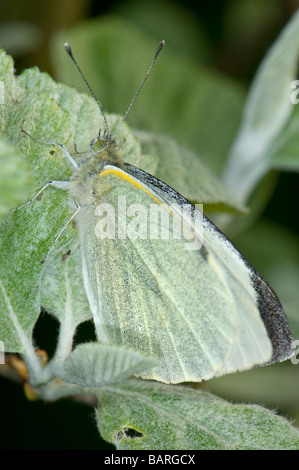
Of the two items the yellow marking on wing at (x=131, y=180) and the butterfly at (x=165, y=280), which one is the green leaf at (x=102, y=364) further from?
the yellow marking on wing at (x=131, y=180)

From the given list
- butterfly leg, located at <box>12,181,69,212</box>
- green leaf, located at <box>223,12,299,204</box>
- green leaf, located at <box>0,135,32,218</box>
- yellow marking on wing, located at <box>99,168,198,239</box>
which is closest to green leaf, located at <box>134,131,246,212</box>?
yellow marking on wing, located at <box>99,168,198,239</box>

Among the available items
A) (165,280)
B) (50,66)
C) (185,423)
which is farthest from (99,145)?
(50,66)

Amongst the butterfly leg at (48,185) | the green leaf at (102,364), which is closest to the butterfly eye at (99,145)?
the butterfly leg at (48,185)

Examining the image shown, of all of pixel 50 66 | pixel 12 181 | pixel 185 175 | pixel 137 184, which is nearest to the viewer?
pixel 12 181

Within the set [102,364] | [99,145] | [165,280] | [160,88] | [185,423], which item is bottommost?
[185,423]

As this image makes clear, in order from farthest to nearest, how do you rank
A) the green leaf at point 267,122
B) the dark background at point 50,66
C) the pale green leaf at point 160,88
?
1. the pale green leaf at point 160,88
2. the dark background at point 50,66
3. the green leaf at point 267,122

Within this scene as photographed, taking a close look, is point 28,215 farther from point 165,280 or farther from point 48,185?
point 165,280

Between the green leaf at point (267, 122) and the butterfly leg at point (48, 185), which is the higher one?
the green leaf at point (267, 122)
